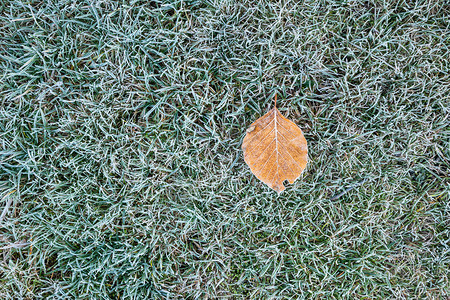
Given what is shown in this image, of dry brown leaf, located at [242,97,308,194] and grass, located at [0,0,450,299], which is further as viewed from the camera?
grass, located at [0,0,450,299]

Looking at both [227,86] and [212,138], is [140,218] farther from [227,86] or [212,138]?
[227,86]

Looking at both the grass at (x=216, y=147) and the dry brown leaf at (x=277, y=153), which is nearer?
the dry brown leaf at (x=277, y=153)

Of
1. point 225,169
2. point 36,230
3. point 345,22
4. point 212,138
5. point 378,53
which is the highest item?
point 345,22

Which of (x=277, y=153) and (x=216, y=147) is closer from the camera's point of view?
(x=277, y=153)

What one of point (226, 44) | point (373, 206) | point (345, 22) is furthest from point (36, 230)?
point (345, 22)
